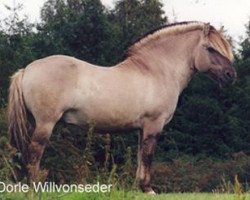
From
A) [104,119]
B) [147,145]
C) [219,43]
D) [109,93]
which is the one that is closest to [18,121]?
[104,119]

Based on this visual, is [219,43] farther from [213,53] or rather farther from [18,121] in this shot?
[18,121]

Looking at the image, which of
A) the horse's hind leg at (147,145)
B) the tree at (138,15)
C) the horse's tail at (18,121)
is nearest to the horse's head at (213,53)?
the horse's hind leg at (147,145)

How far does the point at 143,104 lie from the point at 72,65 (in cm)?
111

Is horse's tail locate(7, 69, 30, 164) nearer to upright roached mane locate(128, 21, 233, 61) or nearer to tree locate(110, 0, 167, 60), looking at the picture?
upright roached mane locate(128, 21, 233, 61)

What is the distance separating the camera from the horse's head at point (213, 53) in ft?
35.0

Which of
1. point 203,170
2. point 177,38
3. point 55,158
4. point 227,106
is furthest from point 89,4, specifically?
point 177,38

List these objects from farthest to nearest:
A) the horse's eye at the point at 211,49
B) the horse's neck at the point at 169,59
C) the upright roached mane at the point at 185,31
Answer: the horse's eye at the point at 211,49, the upright roached mane at the point at 185,31, the horse's neck at the point at 169,59

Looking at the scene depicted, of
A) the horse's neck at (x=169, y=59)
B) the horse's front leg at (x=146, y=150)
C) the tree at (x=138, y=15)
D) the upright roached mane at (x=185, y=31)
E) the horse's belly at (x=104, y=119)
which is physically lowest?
the horse's front leg at (x=146, y=150)

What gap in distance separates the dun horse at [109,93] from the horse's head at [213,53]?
1cm

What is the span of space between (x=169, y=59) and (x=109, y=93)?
1267mm

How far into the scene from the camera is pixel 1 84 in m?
18.8

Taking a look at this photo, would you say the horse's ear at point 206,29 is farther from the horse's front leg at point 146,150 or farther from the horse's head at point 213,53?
the horse's front leg at point 146,150

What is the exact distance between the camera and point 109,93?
9.77 m

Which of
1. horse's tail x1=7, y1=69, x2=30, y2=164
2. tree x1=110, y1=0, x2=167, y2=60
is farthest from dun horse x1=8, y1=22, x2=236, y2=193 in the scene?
tree x1=110, y1=0, x2=167, y2=60
